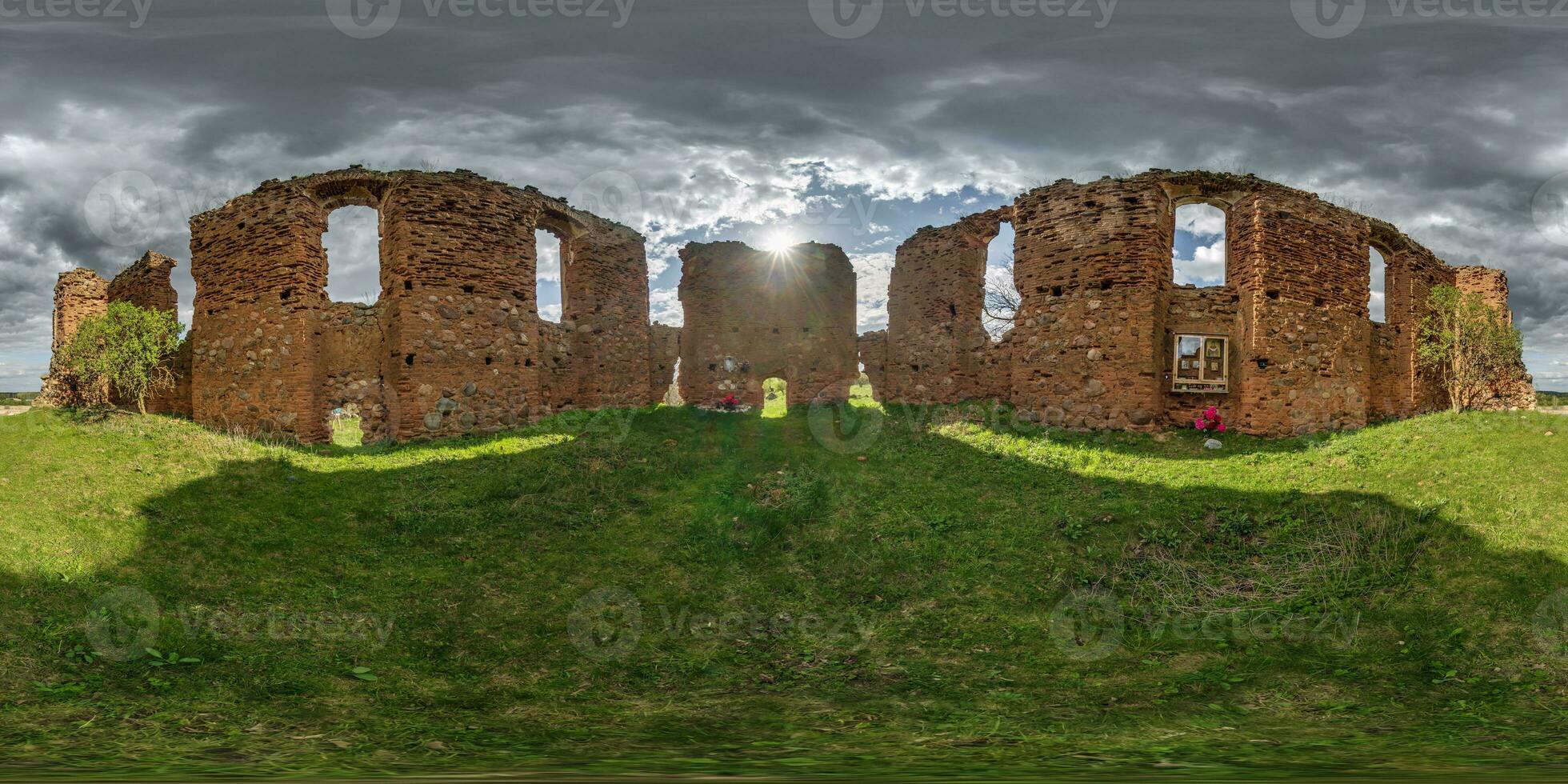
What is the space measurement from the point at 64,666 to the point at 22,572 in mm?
2131

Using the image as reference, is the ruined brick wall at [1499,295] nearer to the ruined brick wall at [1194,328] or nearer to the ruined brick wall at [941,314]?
the ruined brick wall at [1194,328]

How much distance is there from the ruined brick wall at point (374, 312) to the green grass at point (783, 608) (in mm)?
2230

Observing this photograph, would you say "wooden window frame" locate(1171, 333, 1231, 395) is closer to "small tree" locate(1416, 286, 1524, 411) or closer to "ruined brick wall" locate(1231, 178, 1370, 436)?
"ruined brick wall" locate(1231, 178, 1370, 436)

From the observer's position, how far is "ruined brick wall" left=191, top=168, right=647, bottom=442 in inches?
650

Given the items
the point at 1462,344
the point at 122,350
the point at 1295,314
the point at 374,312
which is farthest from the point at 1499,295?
the point at 122,350

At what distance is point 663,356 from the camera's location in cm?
2736

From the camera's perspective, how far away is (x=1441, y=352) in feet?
64.6

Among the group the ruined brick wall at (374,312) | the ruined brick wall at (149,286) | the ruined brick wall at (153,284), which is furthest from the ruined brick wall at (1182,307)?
the ruined brick wall at (153,284)

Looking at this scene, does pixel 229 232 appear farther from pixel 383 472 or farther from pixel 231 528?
pixel 231 528

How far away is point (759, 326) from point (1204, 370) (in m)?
14.1

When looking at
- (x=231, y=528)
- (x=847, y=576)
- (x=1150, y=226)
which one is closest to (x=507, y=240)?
(x=231, y=528)

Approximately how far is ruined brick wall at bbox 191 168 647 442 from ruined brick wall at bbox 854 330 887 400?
1282 centimetres

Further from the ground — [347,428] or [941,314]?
[941,314]

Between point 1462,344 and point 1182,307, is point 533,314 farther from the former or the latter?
point 1462,344
